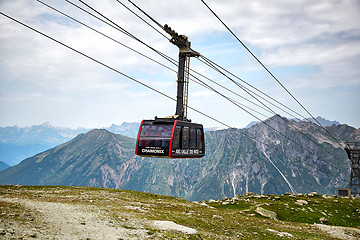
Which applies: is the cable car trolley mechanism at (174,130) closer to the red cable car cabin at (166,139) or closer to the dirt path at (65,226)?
the red cable car cabin at (166,139)

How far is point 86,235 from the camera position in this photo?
55.4ft

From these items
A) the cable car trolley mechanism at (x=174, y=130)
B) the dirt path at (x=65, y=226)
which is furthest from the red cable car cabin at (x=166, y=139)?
the dirt path at (x=65, y=226)

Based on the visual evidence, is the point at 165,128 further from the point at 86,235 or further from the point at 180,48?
the point at 86,235

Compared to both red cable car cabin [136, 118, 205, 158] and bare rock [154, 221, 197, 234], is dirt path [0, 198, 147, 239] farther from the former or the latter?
red cable car cabin [136, 118, 205, 158]

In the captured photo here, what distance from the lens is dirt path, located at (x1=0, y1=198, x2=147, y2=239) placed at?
15.6 meters

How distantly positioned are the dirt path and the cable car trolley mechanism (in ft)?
25.7

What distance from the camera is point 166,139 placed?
27125 millimetres

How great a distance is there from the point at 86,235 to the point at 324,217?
140ft

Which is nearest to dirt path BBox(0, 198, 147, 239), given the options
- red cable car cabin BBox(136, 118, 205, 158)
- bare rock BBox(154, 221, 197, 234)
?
bare rock BBox(154, 221, 197, 234)

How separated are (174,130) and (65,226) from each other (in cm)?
1273

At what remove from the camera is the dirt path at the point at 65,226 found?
1555 cm

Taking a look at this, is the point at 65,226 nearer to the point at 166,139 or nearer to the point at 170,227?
the point at 170,227

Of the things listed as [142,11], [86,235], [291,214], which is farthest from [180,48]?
[291,214]

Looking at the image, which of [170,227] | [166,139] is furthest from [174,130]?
[170,227]
